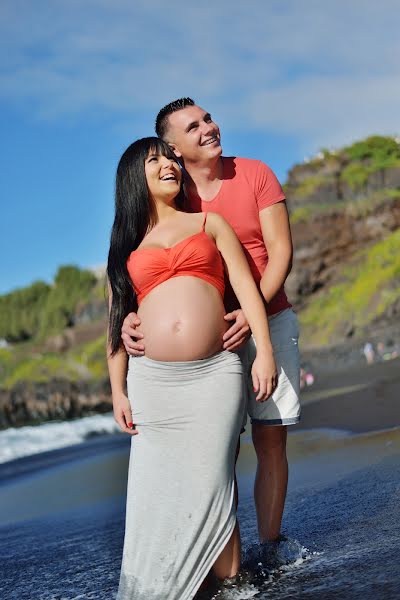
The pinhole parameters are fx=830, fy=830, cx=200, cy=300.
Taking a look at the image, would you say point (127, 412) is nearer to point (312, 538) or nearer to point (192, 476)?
point (192, 476)

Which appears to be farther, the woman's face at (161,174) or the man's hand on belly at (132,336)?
the woman's face at (161,174)

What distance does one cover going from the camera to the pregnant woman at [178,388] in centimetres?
304

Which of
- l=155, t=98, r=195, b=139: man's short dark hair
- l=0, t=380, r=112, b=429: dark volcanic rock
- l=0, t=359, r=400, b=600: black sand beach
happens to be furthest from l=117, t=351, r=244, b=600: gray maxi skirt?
l=0, t=380, r=112, b=429: dark volcanic rock

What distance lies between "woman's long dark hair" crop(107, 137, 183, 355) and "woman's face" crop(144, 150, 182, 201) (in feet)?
0.07

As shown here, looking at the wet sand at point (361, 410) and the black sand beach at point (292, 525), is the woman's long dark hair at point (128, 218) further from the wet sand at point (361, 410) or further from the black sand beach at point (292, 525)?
the wet sand at point (361, 410)

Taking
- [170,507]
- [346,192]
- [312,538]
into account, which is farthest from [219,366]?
[346,192]

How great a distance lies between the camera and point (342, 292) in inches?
1625

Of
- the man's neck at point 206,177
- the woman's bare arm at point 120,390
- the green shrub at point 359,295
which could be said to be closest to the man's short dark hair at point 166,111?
the man's neck at point 206,177

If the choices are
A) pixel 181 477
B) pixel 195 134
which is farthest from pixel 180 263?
pixel 181 477

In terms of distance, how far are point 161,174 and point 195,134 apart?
0.31m

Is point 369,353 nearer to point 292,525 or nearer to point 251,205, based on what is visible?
point 292,525

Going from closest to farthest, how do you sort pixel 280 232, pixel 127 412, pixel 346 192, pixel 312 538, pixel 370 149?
1. pixel 127 412
2. pixel 280 232
3. pixel 312 538
4. pixel 346 192
5. pixel 370 149

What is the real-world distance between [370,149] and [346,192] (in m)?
5.00

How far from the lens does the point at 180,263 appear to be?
10.5ft
